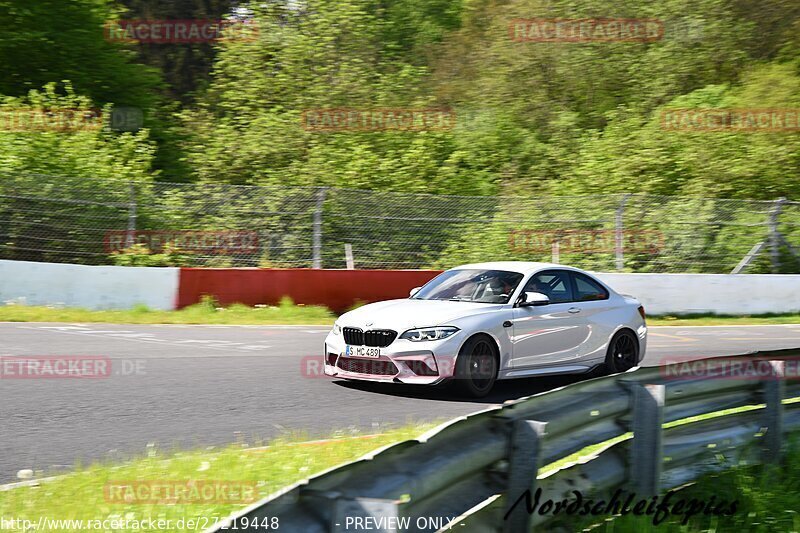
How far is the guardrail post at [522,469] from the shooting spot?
4.12 m

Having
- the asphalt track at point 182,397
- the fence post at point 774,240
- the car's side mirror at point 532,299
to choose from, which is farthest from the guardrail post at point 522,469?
the fence post at point 774,240

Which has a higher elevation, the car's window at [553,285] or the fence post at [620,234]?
the fence post at [620,234]

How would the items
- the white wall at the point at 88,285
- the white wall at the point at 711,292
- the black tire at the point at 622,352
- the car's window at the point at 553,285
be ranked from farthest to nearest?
the white wall at the point at 711,292, the white wall at the point at 88,285, the black tire at the point at 622,352, the car's window at the point at 553,285

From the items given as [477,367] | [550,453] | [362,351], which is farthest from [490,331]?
[550,453]

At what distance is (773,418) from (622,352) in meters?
5.68

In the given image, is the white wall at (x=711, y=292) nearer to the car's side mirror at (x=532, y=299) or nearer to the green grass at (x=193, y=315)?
the green grass at (x=193, y=315)

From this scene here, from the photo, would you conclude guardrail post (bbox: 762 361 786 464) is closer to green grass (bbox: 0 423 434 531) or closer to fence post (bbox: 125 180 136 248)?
green grass (bbox: 0 423 434 531)

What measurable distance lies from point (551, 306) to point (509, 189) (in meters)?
20.6

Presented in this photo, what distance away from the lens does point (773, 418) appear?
6105 millimetres

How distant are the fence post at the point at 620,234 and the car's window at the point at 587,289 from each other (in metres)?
10.3

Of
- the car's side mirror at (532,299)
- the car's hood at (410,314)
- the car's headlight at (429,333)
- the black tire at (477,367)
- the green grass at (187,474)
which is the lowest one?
the green grass at (187,474)

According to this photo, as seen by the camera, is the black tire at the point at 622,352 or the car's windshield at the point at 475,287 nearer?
the car's windshield at the point at 475,287

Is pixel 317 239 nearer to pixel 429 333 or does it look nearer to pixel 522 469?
pixel 429 333

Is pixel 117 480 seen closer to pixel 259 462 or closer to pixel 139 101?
pixel 259 462
